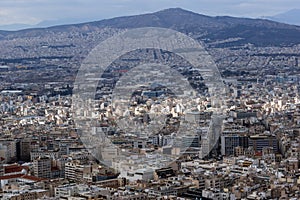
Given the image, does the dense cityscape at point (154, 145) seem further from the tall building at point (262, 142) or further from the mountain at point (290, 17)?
the mountain at point (290, 17)

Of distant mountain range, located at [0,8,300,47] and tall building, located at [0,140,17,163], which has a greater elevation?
distant mountain range, located at [0,8,300,47]

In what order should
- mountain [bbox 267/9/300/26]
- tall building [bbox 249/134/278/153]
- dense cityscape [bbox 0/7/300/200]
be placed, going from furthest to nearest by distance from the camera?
mountain [bbox 267/9/300/26] → tall building [bbox 249/134/278/153] → dense cityscape [bbox 0/7/300/200]

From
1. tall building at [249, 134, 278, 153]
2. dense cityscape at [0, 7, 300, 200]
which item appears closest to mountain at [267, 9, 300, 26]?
dense cityscape at [0, 7, 300, 200]

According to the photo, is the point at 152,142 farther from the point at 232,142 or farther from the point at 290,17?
the point at 290,17

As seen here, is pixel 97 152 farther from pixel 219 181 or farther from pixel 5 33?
pixel 5 33

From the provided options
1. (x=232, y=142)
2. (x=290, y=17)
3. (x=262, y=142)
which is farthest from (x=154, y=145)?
(x=290, y=17)

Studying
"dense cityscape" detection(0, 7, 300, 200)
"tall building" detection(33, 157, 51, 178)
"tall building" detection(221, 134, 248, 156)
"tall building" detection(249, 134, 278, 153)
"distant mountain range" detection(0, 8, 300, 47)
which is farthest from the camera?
"distant mountain range" detection(0, 8, 300, 47)

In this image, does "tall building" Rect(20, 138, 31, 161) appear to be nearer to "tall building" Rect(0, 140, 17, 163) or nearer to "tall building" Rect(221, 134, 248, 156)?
"tall building" Rect(0, 140, 17, 163)
